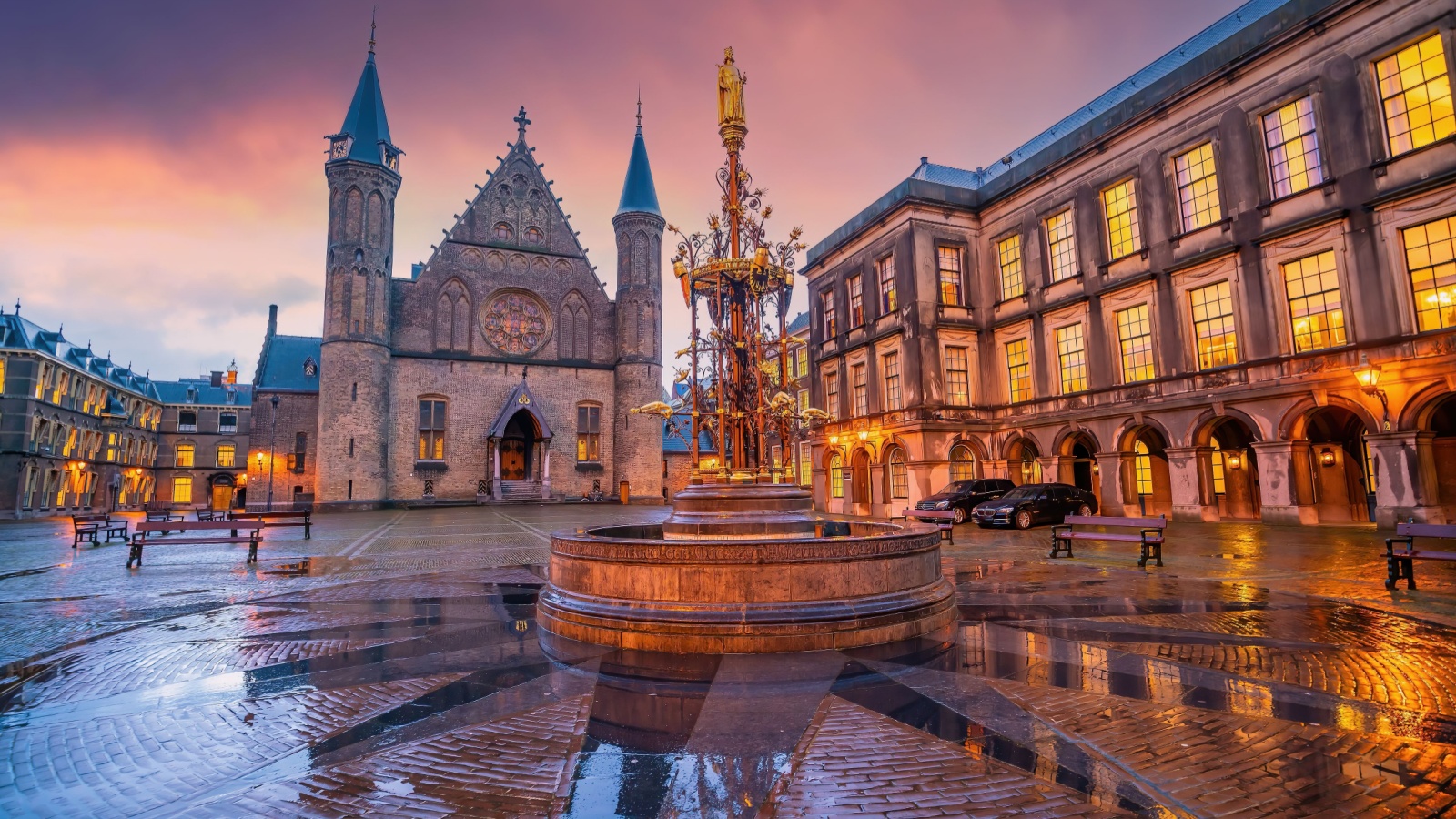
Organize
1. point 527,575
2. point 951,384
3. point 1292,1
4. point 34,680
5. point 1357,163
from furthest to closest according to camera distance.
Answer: point 951,384 → point 1292,1 → point 1357,163 → point 527,575 → point 34,680

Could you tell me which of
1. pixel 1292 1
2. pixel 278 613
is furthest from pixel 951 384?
Result: pixel 278 613

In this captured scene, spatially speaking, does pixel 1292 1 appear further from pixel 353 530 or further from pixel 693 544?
pixel 353 530

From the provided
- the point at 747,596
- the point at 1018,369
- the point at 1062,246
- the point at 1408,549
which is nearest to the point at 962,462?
the point at 1018,369

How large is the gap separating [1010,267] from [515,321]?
29.6m

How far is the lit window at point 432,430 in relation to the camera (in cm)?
3866

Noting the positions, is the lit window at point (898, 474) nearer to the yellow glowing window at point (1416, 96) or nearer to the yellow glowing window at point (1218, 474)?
the yellow glowing window at point (1218, 474)

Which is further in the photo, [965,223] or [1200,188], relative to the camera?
[965,223]

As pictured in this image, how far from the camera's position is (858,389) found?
31.6m

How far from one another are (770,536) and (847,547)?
1703mm

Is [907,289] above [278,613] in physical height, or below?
above

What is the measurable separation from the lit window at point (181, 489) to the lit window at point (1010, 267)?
70.1 meters

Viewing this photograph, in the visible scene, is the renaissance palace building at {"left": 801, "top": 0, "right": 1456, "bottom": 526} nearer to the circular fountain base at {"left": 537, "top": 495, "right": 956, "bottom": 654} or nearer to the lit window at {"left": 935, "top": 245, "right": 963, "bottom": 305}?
the lit window at {"left": 935, "top": 245, "right": 963, "bottom": 305}

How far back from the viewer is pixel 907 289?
2731cm

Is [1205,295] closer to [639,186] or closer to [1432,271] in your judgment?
[1432,271]
